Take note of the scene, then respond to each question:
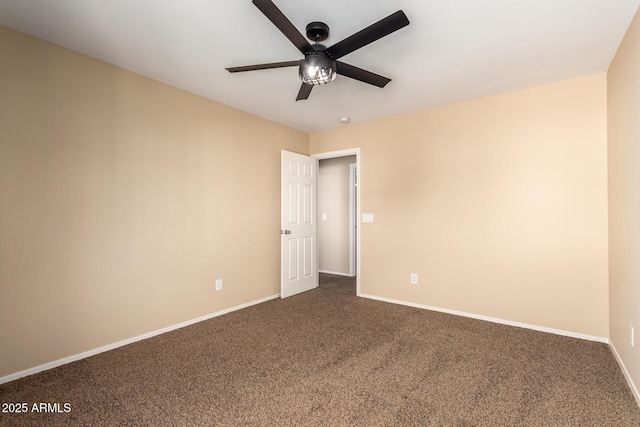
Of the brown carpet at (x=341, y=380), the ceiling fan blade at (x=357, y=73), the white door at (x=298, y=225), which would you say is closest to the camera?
the brown carpet at (x=341, y=380)

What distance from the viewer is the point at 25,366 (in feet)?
7.19

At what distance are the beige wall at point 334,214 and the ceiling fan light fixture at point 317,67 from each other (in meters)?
3.68

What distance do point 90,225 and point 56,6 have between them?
153 centimetres

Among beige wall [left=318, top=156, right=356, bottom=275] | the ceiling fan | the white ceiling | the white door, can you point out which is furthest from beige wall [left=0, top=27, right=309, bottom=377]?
beige wall [left=318, top=156, right=356, bottom=275]

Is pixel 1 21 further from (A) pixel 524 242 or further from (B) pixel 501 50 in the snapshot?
(A) pixel 524 242

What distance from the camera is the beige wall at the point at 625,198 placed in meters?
1.94

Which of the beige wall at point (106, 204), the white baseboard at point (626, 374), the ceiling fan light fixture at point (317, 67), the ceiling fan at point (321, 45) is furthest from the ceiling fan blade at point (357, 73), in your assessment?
the white baseboard at point (626, 374)

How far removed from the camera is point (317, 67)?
1.90m

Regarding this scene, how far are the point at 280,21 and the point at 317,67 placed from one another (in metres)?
0.36

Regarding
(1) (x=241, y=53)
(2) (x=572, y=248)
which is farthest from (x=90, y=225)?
(2) (x=572, y=248)

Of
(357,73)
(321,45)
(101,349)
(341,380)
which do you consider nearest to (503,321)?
(341,380)

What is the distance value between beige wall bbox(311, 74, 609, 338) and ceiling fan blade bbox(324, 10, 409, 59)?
2.17 metres

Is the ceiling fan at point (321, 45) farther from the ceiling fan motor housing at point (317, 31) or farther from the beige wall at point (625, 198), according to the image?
the beige wall at point (625, 198)

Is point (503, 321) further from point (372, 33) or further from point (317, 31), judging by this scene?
point (317, 31)
